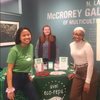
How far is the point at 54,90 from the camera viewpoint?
79.5 inches

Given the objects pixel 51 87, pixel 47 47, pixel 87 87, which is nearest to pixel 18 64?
pixel 51 87

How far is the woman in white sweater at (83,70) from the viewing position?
1613 millimetres

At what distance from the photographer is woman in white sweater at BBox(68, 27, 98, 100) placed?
161cm

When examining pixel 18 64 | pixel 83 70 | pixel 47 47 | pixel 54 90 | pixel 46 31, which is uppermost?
pixel 46 31

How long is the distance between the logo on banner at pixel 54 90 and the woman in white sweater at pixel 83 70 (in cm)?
29

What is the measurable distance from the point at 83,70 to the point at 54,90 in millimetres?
643

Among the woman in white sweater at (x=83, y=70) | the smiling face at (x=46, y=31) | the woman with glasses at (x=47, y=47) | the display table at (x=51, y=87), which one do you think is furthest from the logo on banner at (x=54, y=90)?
the smiling face at (x=46, y=31)

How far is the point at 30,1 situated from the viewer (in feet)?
Answer: 11.3

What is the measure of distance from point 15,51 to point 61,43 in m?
2.07

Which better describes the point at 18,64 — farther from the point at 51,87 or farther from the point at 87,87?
the point at 87,87

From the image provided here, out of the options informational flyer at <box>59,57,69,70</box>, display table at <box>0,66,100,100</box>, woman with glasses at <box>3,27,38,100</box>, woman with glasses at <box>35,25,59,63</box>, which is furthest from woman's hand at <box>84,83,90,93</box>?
woman with glasses at <box>35,25,59,63</box>

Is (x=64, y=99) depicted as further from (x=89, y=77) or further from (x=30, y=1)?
(x=30, y=1)

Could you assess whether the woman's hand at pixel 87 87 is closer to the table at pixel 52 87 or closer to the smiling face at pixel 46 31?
the table at pixel 52 87

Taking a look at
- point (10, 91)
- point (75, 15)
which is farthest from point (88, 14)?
point (10, 91)
